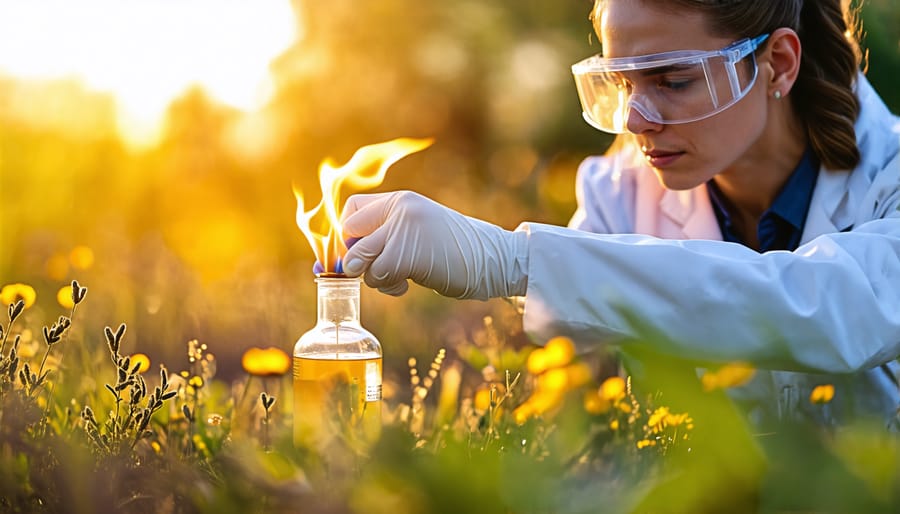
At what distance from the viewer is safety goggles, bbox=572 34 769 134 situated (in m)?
2.26

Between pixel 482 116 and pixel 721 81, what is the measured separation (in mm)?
6717

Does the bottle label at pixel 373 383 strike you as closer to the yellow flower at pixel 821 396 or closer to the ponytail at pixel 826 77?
the yellow flower at pixel 821 396

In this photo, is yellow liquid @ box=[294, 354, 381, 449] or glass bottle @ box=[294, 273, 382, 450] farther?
glass bottle @ box=[294, 273, 382, 450]

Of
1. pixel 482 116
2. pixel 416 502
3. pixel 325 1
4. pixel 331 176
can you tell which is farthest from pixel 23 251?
pixel 482 116

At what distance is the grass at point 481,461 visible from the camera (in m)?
0.54

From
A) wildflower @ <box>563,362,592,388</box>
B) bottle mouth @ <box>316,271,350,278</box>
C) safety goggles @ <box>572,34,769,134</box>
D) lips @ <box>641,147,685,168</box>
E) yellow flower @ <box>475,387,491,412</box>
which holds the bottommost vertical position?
yellow flower @ <box>475,387,491,412</box>

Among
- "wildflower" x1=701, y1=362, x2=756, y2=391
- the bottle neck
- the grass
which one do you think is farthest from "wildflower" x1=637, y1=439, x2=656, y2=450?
the bottle neck

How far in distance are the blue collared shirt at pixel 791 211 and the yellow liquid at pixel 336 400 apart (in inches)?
61.3

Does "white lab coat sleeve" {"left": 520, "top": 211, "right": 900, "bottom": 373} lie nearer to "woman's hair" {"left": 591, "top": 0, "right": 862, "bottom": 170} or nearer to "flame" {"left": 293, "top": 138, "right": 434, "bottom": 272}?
"flame" {"left": 293, "top": 138, "right": 434, "bottom": 272}

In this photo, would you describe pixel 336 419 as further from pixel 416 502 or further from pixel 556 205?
pixel 556 205

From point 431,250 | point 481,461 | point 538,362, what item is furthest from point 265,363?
point 481,461

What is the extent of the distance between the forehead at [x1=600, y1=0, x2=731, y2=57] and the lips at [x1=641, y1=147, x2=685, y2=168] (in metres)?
0.28

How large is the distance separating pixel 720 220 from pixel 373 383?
170 centimetres

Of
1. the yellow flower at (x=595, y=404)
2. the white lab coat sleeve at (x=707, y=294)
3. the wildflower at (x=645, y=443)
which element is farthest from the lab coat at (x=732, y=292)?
the wildflower at (x=645, y=443)
